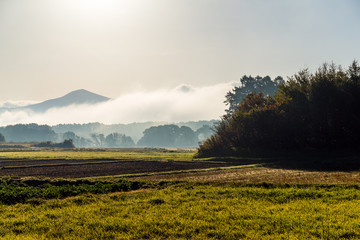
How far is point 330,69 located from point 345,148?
12.7 m

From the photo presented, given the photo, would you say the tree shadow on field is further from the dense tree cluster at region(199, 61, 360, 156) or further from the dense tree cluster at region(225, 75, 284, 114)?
the dense tree cluster at region(225, 75, 284, 114)

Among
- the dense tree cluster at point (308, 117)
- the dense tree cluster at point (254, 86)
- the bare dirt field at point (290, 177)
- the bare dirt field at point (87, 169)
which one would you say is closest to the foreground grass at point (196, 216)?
the bare dirt field at point (290, 177)

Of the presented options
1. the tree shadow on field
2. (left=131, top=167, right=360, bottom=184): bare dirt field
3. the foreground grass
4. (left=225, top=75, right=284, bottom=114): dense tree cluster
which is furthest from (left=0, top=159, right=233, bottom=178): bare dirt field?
(left=225, top=75, right=284, bottom=114): dense tree cluster

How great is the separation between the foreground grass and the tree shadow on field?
14.8 meters

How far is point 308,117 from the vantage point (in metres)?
44.8

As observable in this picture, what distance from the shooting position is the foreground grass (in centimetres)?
1091

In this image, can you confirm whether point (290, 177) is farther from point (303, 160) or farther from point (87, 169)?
point (87, 169)

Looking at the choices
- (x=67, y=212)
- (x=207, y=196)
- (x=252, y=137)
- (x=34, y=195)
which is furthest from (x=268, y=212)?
(x=252, y=137)

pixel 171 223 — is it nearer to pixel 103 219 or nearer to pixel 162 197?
pixel 103 219

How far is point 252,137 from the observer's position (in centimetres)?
4988

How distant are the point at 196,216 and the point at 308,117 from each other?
38.0 meters

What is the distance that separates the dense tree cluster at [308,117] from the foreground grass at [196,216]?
84.0 ft

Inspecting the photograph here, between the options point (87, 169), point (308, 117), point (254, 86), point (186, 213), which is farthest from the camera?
point (254, 86)

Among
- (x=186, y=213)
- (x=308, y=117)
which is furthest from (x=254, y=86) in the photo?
(x=186, y=213)
